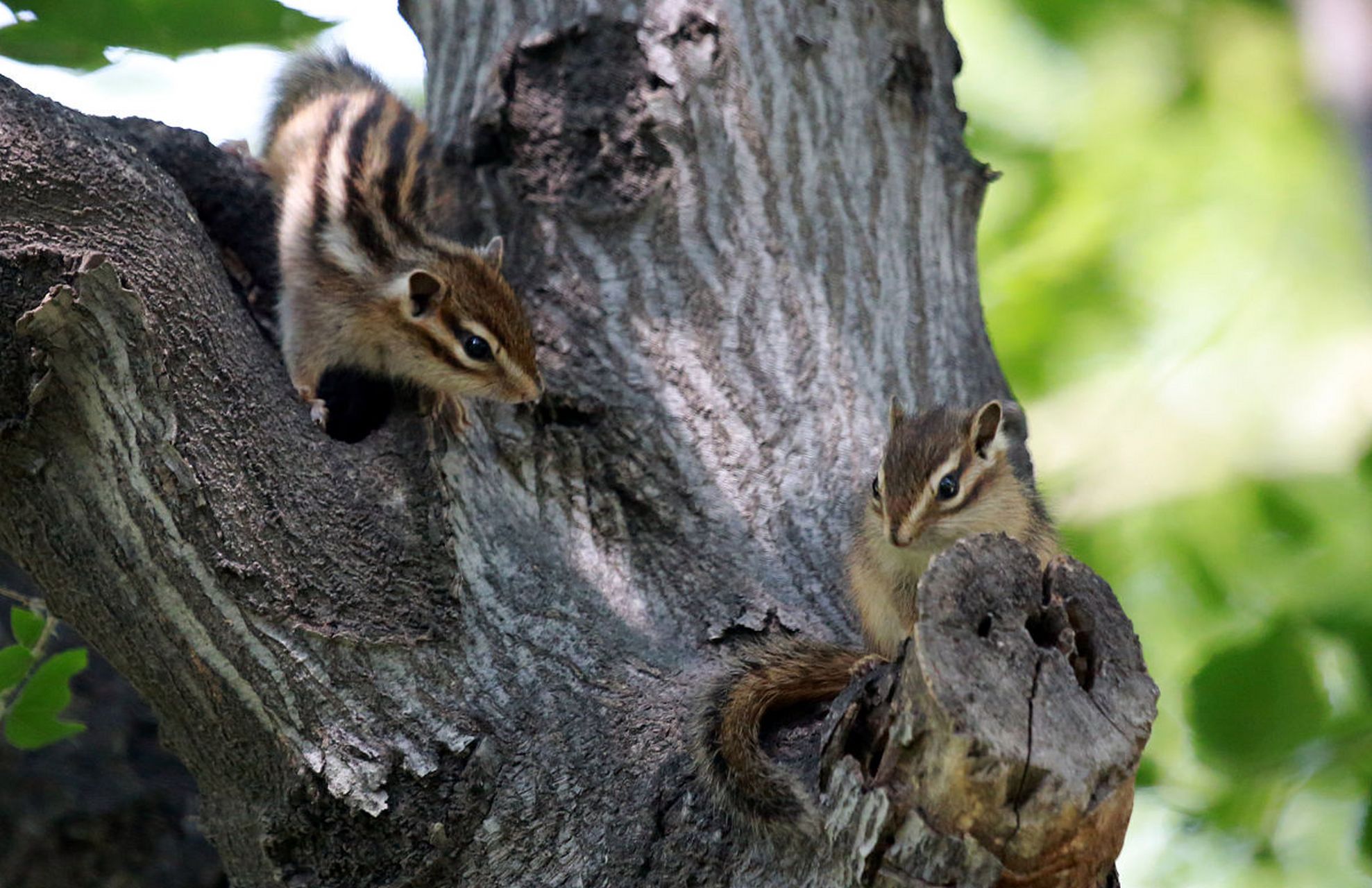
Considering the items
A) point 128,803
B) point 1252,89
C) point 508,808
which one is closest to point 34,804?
point 128,803

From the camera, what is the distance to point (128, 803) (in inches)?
164

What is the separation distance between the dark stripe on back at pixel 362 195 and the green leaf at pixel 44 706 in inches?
75.5

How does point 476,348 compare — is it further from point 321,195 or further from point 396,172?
point 321,195

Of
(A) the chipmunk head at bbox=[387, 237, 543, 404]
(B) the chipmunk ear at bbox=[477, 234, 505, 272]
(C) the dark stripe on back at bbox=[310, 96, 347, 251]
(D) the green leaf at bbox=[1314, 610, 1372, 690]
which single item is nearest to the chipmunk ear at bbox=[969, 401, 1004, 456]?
(D) the green leaf at bbox=[1314, 610, 1372, 690]

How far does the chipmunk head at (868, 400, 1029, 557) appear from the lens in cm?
330

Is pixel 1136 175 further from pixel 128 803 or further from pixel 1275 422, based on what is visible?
pixel 128 803

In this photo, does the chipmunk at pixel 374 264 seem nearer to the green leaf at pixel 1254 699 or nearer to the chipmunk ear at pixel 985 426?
the chipmunk ear at pixel 985 426

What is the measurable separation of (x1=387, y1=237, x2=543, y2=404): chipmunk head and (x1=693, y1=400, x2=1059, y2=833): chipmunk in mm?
955

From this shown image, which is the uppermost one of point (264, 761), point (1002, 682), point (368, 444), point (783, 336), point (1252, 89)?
point (1252, 89)

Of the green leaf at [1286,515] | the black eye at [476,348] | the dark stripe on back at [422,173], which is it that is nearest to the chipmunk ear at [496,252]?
the black eye at [476,348]

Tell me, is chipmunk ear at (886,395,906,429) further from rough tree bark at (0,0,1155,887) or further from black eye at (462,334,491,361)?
black eye at (462,334,491,361)

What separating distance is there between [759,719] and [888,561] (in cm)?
91

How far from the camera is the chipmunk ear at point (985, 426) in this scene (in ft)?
11.3

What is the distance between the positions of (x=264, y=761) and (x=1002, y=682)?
58.3 inches
